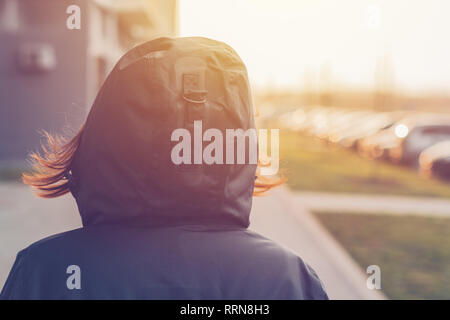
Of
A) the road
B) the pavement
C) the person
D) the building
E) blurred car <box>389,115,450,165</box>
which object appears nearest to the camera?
the person

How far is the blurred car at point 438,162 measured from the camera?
1388 centimetres

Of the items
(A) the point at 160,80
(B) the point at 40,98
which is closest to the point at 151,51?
(A) the point at 160,80

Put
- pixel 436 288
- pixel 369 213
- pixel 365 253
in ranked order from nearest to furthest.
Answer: pixel 436 288 → pixel 365 253 → pixel 369 213

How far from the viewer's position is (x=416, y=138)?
658 inches

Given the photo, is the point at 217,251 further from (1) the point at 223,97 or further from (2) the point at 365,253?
(2) the point at 365,253

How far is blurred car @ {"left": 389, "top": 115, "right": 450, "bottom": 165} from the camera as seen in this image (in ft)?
54.4

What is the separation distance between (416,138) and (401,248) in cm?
1091

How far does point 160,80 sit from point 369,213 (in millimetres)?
8033

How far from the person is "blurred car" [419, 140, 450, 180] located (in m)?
13.5
